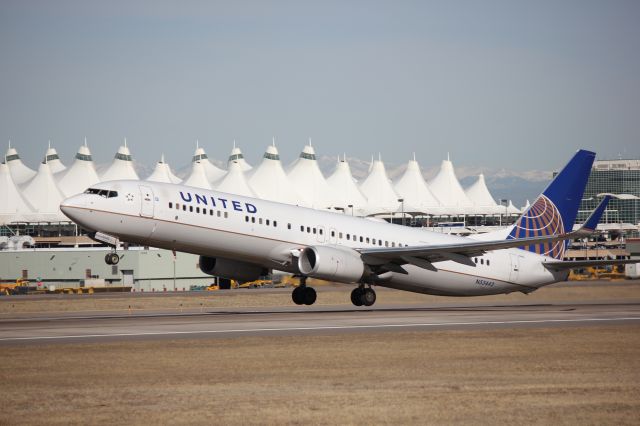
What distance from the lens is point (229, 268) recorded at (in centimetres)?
4162

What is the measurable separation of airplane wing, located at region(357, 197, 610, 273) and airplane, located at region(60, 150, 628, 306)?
0.16 ft

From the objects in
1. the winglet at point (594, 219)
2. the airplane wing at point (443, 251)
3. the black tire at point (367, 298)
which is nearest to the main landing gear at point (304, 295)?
the black tire at point (367, 298)

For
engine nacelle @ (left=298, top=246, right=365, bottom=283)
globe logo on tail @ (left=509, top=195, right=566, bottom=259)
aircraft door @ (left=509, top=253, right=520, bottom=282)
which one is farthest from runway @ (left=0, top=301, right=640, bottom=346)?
globe logo on tail @ (left=509, top=195, right=566, bottom=259)

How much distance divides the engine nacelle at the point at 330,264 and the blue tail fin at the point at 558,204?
1158 cm

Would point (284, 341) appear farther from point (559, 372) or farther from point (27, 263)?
point (27, 263)

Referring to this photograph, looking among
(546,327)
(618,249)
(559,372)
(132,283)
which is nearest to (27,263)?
(132,283)

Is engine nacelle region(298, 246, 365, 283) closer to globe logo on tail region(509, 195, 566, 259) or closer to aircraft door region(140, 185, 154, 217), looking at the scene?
aircraft door region(140, 185, 154, 217)

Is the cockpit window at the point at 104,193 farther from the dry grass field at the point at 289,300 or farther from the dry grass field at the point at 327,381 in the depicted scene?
the dry grass field at the point at 327,381

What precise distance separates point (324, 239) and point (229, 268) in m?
4.34

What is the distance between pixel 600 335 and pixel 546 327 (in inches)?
120

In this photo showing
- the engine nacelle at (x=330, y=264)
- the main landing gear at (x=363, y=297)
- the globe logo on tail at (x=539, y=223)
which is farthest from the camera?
the globe logo on tail at (x=539, y=223)

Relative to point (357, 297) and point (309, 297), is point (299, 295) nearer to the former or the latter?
point (309, 297)

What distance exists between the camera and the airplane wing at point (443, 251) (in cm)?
4000

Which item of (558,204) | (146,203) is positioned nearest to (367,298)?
(146,203)
